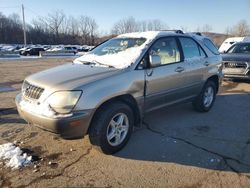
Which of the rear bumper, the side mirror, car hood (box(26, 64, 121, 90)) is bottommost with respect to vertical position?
the rear bumper

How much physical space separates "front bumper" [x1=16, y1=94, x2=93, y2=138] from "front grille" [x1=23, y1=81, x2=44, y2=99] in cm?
28

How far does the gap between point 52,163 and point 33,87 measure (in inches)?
43.0

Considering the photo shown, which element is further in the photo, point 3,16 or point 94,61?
point 3,16

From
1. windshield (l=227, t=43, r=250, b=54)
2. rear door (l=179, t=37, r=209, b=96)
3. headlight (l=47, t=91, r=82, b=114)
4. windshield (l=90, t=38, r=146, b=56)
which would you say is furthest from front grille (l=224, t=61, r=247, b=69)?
headlight (l=47, t=91, r=82, b=114)

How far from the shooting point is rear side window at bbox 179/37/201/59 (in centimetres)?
511

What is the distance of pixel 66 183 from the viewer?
3.19m

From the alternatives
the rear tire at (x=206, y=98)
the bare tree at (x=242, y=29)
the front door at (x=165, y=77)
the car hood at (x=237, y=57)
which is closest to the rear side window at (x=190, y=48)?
the front door at (x=165, y=77)

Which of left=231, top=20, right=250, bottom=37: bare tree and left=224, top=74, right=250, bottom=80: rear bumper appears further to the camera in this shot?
left=231, top=20, right=250, bottom=37: bare tree

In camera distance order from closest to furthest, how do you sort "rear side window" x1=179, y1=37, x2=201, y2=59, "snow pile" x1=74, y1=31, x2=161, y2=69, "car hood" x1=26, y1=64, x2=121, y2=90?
"car hood" x1=26, y1=64, x2=121, y2=90 < "snow pile" x1=74, y1=31, x2=161, y2=69 < "rear side window" x1=179, y1=37, x2=201, y2=59

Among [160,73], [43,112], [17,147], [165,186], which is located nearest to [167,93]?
[160,73]

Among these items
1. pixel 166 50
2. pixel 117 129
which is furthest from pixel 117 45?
pixel 117 129

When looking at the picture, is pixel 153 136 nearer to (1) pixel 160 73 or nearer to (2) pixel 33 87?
(1) pixel 160 73

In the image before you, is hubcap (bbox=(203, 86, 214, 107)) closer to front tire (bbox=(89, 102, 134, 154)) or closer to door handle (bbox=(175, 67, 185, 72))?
door handle (bbox=(175, 67, 185, 72))

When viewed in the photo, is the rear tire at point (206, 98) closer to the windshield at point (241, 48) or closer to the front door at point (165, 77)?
the front door at point (165, 77)
